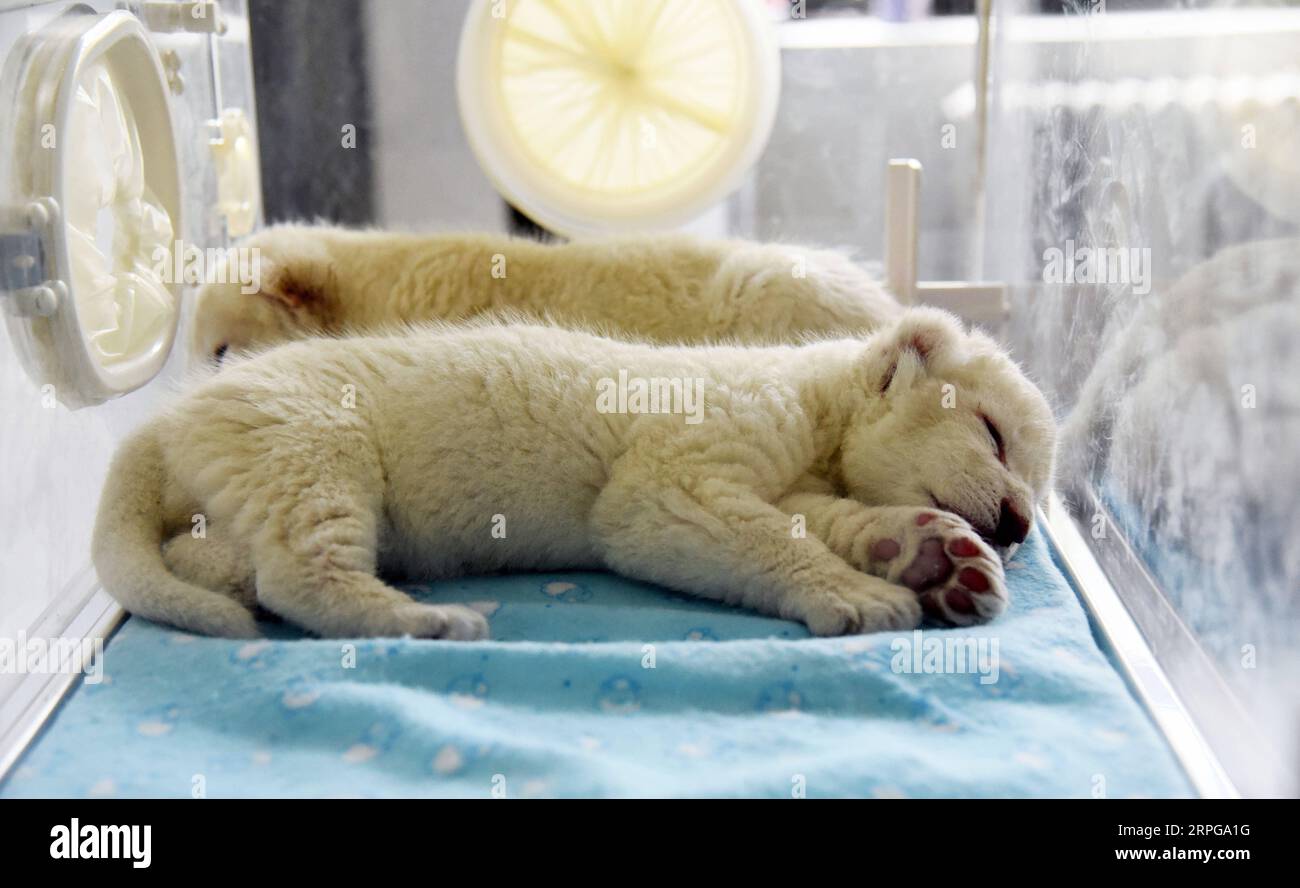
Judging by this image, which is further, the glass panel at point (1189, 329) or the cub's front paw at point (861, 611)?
the cub's front paw at point (861, 611)

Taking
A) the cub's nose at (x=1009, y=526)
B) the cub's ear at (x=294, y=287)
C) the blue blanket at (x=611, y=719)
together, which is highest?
the cub's ear at (x=294, y=287)

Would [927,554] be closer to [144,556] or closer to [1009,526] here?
[1009,526]

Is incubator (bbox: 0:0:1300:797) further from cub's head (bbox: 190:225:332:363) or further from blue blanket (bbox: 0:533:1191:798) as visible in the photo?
cub's head (bbox: 190:225:332:363)

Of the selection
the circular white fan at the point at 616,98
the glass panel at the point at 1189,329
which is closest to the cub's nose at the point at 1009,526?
the glass panel at the point at 1189,329

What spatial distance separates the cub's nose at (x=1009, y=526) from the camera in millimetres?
2852

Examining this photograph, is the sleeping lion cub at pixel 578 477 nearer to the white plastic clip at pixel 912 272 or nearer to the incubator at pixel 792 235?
the incubator at pixel 792 235

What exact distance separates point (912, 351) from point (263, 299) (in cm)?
208

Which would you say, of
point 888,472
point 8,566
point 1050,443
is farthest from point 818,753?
point 8,566

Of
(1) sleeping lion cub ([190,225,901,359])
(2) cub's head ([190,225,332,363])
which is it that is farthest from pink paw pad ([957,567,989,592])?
(2) cub's head ([190,225,332,363])

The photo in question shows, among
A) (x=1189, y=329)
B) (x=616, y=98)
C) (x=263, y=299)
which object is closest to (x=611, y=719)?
(x=1189, y=329)

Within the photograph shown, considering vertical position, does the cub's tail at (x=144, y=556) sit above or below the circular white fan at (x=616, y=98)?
below

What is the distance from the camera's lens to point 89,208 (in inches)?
126
